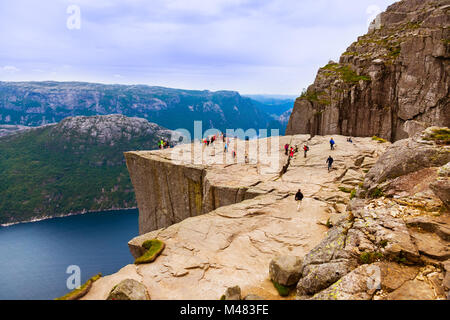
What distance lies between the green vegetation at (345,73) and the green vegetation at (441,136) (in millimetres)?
51874

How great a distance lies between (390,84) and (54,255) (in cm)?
18450

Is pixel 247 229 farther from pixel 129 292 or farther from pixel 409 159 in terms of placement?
pixel 409 159

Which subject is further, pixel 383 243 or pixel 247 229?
pixel 247 229

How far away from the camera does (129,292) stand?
13.0 metres

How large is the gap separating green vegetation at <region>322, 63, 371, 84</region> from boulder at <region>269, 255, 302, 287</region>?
6081 cm

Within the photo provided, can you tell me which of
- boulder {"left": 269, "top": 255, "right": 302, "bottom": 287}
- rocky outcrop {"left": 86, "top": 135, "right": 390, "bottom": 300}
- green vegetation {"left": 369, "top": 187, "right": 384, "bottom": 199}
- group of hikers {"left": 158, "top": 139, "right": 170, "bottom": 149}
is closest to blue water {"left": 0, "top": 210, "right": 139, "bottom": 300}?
group of hikers {"left": 158, "top": 139, "right": 170, "bottom": 149}

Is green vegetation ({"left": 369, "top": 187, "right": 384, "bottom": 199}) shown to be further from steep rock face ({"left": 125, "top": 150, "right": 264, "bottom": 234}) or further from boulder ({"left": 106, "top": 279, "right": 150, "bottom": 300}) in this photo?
boulder ({"left": 106, "top": 279, "right": 150, "bottom": 300})

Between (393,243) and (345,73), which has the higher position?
(345,73)

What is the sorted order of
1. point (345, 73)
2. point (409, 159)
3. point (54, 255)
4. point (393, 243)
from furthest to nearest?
point (54, 255) < point (345, 73) < point (409, 159) < point (393, 243)

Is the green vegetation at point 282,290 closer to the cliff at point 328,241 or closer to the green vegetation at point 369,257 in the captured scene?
the cliff at point 328,241

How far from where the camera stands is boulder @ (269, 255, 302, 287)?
13.3m

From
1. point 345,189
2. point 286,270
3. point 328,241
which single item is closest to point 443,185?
point 328,241

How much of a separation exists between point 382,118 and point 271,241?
5580 cm

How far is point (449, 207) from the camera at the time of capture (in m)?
11.9
